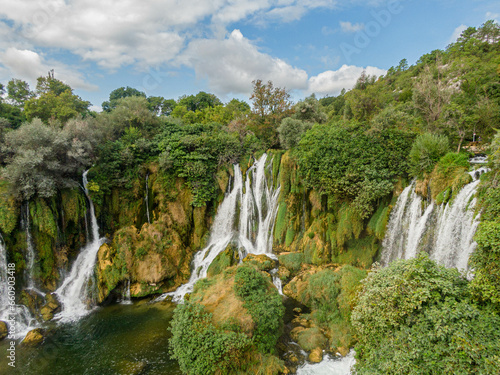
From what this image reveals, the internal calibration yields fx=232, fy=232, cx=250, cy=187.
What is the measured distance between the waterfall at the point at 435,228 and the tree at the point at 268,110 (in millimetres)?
13397

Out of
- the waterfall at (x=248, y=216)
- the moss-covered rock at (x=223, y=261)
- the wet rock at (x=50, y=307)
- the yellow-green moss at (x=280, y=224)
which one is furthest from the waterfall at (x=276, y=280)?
the wet rock at (x=50, y=307)

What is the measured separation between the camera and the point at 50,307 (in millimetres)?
14234

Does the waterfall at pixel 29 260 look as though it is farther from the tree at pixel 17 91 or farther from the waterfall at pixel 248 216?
the tree at pixel 17 91

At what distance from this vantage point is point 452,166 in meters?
11.4

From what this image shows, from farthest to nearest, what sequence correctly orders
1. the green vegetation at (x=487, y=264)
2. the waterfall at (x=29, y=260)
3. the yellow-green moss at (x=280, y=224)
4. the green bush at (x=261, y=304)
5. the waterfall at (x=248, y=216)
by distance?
1. the waterfall at (x=248, y=216)
2. the yellow-green moss at (x=280, y=224)
3. the waterfall at (x=29, y=260)
4. the green bush at (x=261, y=304)
5. the green vegetation at (x=487, y=264)

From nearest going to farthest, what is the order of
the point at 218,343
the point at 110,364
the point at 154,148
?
the point at 218,343, the point at 110,364, the point at 154,148

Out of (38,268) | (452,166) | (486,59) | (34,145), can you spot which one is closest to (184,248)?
(38,268)

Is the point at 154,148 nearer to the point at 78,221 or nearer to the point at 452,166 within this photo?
the point at 78,221

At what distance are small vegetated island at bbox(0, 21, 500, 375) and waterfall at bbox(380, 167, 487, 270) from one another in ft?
0.39

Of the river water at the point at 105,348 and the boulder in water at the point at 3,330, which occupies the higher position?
the boulder in water at the point at 3,330

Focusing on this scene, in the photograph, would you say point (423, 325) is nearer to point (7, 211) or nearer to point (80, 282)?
point (80, 282)

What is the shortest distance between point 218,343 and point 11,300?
13.5m

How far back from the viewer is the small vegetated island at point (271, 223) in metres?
7.38

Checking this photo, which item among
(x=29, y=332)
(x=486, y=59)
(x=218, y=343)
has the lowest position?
(x=29, y=332)
